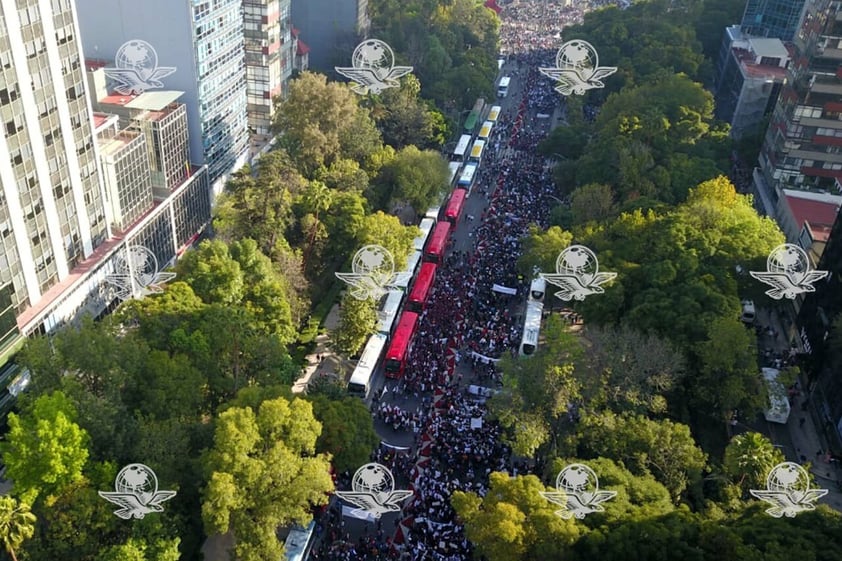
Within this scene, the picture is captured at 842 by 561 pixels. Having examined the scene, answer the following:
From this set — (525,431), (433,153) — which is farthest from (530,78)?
(525,431)

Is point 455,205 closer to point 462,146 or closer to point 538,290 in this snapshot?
→ point 462,146

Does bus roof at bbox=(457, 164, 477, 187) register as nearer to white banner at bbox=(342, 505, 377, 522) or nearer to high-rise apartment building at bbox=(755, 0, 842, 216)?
high-rise apartment building at bbox=(755, 0, 842, 216)

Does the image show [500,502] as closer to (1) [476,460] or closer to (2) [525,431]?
(2) [525,431]

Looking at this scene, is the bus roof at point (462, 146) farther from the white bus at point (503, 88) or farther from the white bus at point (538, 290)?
the white bus at point (538, 290)

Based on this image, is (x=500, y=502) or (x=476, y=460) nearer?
(x=500, y=502)

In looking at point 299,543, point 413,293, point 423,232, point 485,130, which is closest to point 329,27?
point 485,130

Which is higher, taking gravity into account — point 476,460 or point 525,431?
point 525,431

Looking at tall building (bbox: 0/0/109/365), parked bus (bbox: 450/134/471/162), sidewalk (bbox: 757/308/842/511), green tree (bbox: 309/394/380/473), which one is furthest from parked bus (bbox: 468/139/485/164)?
green tree (bbox: 309/394/380/473)
